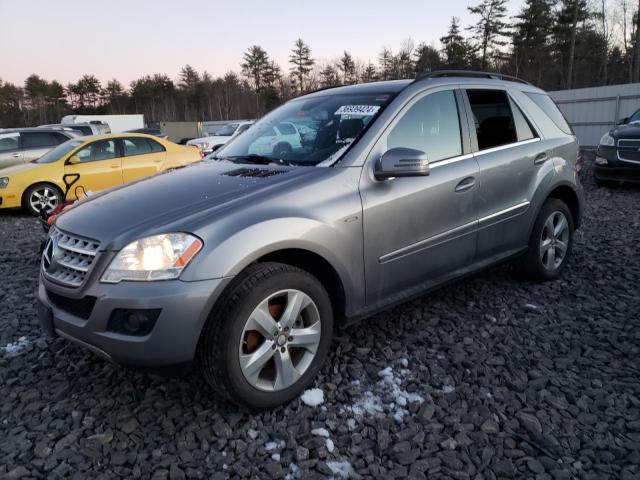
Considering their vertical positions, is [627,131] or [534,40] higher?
[534,40]

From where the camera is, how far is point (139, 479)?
2.09 m

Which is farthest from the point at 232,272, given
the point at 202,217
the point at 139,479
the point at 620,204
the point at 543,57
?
the point at 543,57

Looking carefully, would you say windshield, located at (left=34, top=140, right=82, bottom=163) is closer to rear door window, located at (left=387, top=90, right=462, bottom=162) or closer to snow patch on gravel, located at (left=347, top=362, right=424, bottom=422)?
rear door window, located at (left=387, top=90, right=462, bottom=162)

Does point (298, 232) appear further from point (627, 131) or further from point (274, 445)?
point (627, 131)

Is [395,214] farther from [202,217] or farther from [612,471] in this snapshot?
[612,471]

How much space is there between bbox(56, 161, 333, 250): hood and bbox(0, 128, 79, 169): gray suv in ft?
31.8

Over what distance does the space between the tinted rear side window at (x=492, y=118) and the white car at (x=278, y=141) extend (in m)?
1.33

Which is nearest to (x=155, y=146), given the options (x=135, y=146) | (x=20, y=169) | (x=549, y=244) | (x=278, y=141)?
(x=135, y=146)

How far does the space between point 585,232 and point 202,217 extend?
5469mm

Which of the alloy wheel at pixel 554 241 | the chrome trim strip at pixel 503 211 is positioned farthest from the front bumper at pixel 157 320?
the alloy wheel at pixel 554 241

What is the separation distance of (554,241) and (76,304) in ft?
12.4

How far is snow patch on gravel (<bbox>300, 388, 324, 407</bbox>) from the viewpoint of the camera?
2.59 metres

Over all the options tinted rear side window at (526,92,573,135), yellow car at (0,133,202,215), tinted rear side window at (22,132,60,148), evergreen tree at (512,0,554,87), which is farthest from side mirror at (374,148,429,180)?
evergreen tree at (512,0,554,87)

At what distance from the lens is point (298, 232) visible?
2438mm
